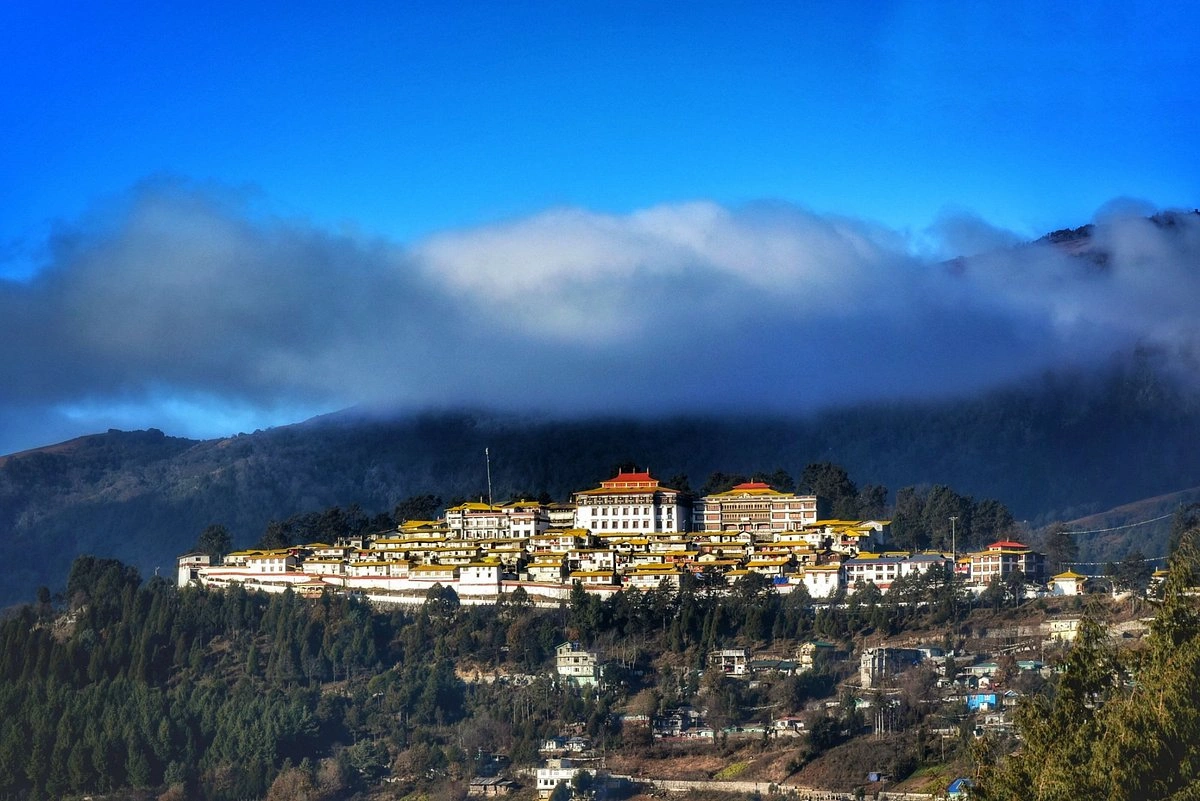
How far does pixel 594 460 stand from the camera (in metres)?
117

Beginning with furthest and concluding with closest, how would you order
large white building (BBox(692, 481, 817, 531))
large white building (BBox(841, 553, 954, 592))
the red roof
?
1. the red roof
2. large white building (BBox(692, 481, 817, 531))
3. large white building (BBox(841, 553, 954, 592))

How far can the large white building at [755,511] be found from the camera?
3061 inches

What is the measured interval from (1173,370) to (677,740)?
8570 cm

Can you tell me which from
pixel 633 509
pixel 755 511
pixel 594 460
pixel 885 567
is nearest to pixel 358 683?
pixel 633 509

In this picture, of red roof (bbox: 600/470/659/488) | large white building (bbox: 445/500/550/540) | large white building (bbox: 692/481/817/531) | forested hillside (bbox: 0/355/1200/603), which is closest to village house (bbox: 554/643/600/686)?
large white building (bbox: 445/500/550/540)

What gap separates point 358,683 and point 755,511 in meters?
20.3

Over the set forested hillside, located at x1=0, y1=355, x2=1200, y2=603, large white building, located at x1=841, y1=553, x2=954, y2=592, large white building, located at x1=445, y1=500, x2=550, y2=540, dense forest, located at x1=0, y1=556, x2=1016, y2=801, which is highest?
forested hillside, located at x1=0, y1=355, x2=1200, y2=603

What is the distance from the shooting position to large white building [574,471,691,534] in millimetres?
77500

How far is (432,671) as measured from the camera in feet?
214

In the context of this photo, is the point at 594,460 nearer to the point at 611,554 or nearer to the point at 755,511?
the point at 755,511

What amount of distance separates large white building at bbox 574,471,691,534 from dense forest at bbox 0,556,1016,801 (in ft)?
28.7

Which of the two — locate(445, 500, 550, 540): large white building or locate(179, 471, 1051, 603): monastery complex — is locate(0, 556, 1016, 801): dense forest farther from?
locate(445, 500, 550, 540): large white building

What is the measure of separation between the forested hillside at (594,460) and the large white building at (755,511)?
35869 millimetres

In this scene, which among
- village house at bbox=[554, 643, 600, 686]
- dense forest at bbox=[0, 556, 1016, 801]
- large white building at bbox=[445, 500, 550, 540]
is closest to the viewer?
dense forest at bbox=[0, 556, 1016, 801]
